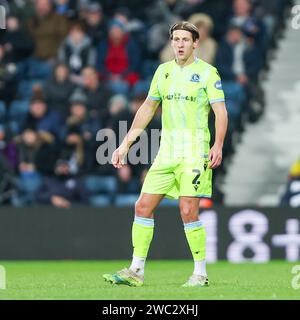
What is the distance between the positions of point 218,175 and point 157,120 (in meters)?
1.35

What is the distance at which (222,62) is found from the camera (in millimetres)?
18250

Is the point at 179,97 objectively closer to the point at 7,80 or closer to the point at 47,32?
the point at 7,80

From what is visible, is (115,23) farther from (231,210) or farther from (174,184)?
(174,184)

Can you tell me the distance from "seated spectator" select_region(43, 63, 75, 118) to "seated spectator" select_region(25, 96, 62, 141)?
0.27m

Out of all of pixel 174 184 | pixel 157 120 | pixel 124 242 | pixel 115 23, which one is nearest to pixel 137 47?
pixel 115 23

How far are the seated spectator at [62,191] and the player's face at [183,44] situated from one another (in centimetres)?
690

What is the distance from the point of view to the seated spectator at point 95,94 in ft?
57.2

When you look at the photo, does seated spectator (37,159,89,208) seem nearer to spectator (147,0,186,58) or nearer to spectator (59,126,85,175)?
spectator (59,126,85,175)

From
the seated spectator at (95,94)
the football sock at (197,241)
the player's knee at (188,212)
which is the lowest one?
the football sock at (197,241)

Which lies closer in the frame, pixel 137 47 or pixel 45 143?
pixel 45 143

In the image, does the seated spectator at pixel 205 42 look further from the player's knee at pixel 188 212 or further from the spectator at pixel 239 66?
the player's knee at pixel 188 212

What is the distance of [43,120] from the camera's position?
17547 mm

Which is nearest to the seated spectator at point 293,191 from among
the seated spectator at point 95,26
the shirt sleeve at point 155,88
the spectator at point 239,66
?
the spectator at point 239,66
